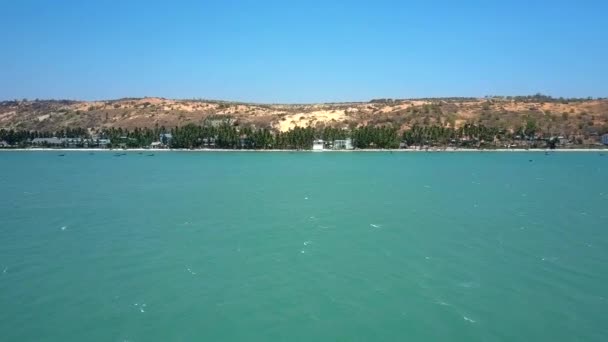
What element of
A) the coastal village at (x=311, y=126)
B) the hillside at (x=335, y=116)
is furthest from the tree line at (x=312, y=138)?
the hillside at (x=335, y=116)

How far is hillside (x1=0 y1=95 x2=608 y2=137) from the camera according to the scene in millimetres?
139125

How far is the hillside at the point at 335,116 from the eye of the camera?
456 ft

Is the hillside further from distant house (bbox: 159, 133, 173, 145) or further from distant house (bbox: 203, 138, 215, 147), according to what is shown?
distant house (bbox: 159, 133, 173, 145)

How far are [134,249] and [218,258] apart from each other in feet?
16.7

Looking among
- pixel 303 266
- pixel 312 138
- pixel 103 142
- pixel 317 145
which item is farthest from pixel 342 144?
pixel 303 266

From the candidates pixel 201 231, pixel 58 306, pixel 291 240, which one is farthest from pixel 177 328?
pixel 201 231

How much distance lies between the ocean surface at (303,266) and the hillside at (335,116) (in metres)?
97.6

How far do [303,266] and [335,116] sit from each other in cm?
13333

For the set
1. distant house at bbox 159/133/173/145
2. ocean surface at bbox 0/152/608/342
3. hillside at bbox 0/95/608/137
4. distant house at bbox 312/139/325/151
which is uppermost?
hillside at bbox 0/95/608/137

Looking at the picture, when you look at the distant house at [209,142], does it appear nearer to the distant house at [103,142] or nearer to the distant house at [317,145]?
the distant house at [103,142]

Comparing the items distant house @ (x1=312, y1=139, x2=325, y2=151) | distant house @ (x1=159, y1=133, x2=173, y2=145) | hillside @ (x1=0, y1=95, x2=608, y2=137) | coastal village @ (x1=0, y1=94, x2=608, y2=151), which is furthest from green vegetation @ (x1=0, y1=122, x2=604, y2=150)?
hillside @ (x1=0, y1=95, x2=608, y2=137)

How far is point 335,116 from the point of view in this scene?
156125 millimetres

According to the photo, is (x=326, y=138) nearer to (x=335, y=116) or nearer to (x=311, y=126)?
(x=311, y=126)

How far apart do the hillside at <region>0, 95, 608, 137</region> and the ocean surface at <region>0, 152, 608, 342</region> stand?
9763cm
